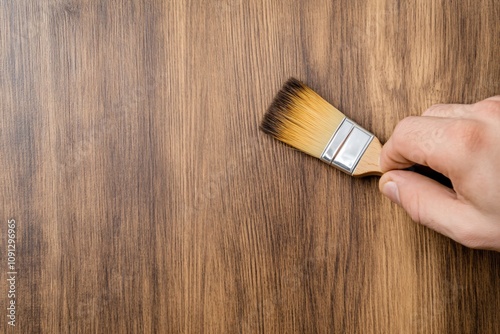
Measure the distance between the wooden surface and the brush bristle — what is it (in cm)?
3

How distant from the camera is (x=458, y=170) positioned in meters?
0.54

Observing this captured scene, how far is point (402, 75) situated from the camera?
0.73 metres

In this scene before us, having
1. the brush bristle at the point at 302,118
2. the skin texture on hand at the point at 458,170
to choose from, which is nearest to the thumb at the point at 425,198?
the skin texture on hand at the point at 458,170

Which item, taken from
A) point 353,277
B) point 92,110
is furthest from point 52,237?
point 353,277

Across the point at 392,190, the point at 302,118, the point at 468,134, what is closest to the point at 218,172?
the point at 302,118

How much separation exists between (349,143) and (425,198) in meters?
0.14

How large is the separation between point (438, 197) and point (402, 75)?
0.73ft

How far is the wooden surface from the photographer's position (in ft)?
2.38

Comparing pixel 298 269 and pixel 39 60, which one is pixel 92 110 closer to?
pixel 39 60

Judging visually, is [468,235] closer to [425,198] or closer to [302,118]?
[425,198]

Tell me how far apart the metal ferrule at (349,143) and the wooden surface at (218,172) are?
43 mm

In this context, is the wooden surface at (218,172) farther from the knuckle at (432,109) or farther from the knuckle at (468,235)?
the knuckle at (468,235)

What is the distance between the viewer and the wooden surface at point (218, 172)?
0.73 meters

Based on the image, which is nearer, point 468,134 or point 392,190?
point 468,134
